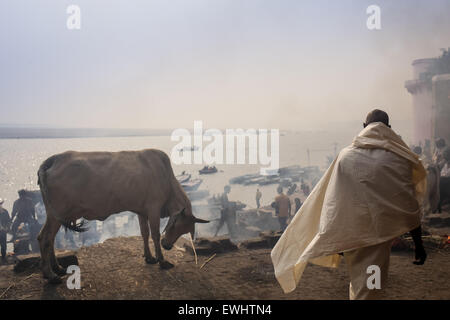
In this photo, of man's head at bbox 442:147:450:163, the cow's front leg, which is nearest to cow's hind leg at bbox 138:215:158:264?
the cow's front leg

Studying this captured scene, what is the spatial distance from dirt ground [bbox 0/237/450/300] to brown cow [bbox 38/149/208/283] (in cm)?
35

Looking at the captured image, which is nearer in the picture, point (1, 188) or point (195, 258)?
point (195, 258)

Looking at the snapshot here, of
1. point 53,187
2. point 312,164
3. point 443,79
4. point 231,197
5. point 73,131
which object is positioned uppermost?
point 443,79

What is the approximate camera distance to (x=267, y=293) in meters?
4.53

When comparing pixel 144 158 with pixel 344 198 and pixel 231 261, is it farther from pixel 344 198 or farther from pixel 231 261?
pixel 344 198

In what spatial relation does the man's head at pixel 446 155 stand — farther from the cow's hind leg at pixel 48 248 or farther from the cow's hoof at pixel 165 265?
the cow's hind leg at pixel 48 248

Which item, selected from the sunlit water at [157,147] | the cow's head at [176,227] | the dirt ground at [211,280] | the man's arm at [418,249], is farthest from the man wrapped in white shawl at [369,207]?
the sunlit water at [157,147]

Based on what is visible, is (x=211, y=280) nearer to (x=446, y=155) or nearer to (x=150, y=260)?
(x=150, y=260)

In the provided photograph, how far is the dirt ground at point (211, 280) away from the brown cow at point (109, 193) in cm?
35

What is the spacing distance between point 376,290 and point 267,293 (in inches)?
69.0

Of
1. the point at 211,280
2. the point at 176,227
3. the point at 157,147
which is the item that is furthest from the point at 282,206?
the point at 211,280

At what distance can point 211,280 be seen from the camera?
507 centimetres

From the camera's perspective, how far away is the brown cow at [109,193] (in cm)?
496
